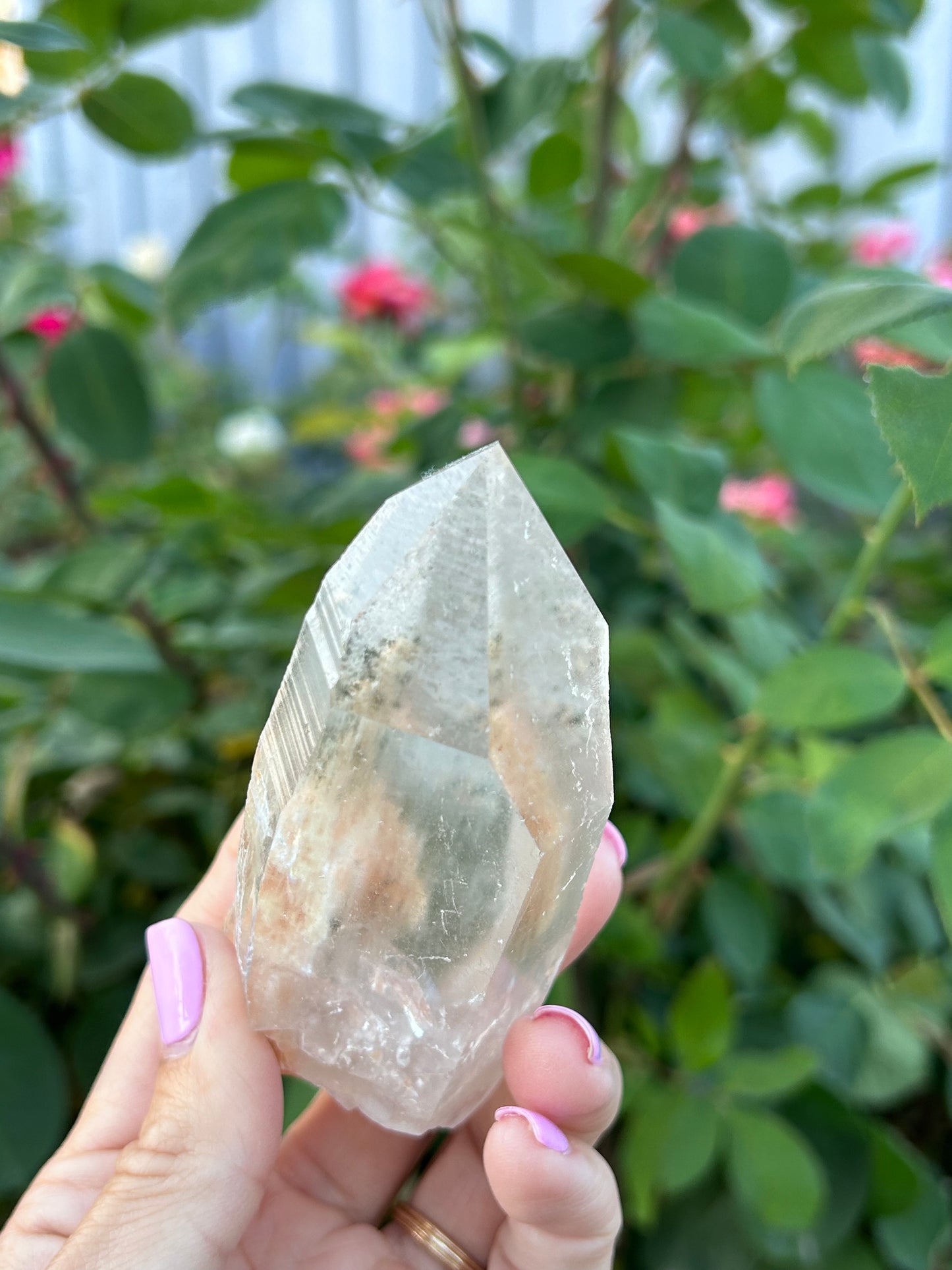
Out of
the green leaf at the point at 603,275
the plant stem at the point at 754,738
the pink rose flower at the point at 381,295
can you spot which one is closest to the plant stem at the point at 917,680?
the plant stem at the point at 754,738

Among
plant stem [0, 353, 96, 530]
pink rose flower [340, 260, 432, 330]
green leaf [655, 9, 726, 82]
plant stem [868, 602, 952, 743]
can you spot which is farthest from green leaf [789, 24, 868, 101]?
pink rose flower [340, 260, 432, 330]

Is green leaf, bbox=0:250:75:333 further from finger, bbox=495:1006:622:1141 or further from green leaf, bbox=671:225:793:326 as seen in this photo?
finger, bbox=495:1006:622:1141

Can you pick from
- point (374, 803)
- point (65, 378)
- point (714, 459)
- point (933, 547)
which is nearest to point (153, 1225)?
point (374, 803)

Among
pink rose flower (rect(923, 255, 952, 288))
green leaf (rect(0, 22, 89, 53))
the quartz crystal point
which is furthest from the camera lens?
pink rose flower (rect(923, 255, 952, 288))

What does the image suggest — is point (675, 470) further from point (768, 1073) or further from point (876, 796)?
point (768, 1073)

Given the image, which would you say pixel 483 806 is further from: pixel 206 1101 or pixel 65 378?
pixel 65 378

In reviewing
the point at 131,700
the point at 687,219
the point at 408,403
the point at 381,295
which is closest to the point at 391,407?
the point at 408,403
